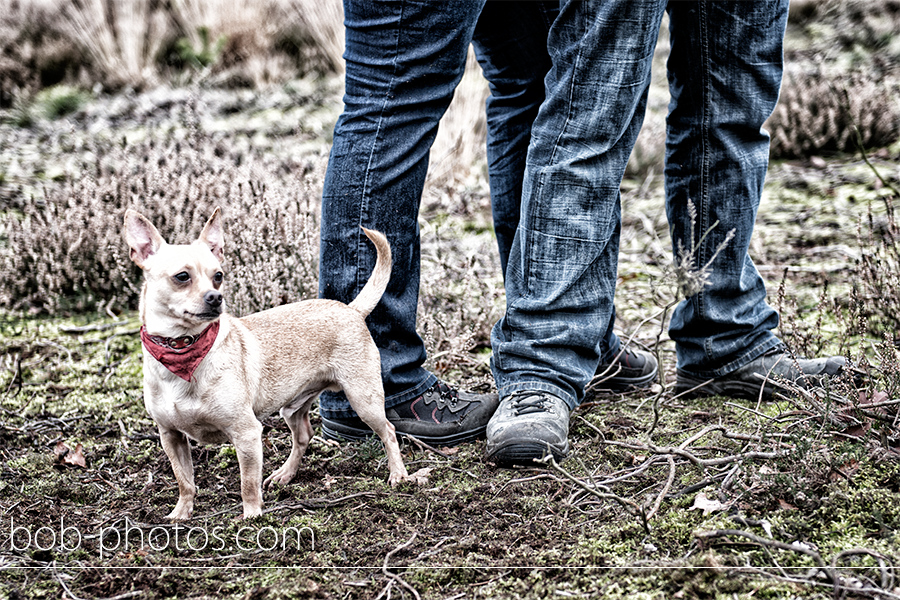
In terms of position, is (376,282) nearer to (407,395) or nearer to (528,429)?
(407,395)

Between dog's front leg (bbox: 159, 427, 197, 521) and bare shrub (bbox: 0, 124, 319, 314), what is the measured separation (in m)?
1.09

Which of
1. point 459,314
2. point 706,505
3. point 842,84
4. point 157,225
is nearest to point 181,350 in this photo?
point 706,505

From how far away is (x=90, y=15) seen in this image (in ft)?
29.8

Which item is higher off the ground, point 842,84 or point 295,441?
point 842,84

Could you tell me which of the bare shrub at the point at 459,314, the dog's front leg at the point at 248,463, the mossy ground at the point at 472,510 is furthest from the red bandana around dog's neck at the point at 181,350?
the bare shrub at the point at 459,314

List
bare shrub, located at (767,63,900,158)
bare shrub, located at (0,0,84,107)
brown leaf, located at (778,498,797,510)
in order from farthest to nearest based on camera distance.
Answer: bare shrub, located at (0,0,84,107) → bare shrub, located at (767,63,900,158) → brown leaf, located at (778,498,797,510)

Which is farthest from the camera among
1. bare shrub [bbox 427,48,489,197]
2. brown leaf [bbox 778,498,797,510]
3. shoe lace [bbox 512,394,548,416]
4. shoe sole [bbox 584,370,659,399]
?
bare shrub [bbox 427,48,489,197]

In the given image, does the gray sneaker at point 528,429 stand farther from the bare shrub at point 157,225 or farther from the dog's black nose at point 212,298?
the bare shrub at point 157,225

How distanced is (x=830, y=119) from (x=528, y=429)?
4.59 m

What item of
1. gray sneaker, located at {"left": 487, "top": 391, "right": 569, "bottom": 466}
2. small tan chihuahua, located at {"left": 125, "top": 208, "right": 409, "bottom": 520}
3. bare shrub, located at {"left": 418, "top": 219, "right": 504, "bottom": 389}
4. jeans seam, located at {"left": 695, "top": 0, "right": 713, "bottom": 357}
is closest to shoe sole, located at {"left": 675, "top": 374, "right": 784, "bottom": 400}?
jeans seam, located at {"left": 695, "top": 0, "right": 713, "bottom": 357}

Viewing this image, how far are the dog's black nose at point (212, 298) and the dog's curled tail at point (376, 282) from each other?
1.67 ft

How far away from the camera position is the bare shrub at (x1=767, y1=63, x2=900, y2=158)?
5.70 metres

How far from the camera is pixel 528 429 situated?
229 centimetres

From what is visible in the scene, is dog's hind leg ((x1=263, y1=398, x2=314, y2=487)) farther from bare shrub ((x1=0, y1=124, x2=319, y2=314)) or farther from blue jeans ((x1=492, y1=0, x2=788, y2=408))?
bare shrub ((x1=0, y1=124, x2=319, y2=314))
